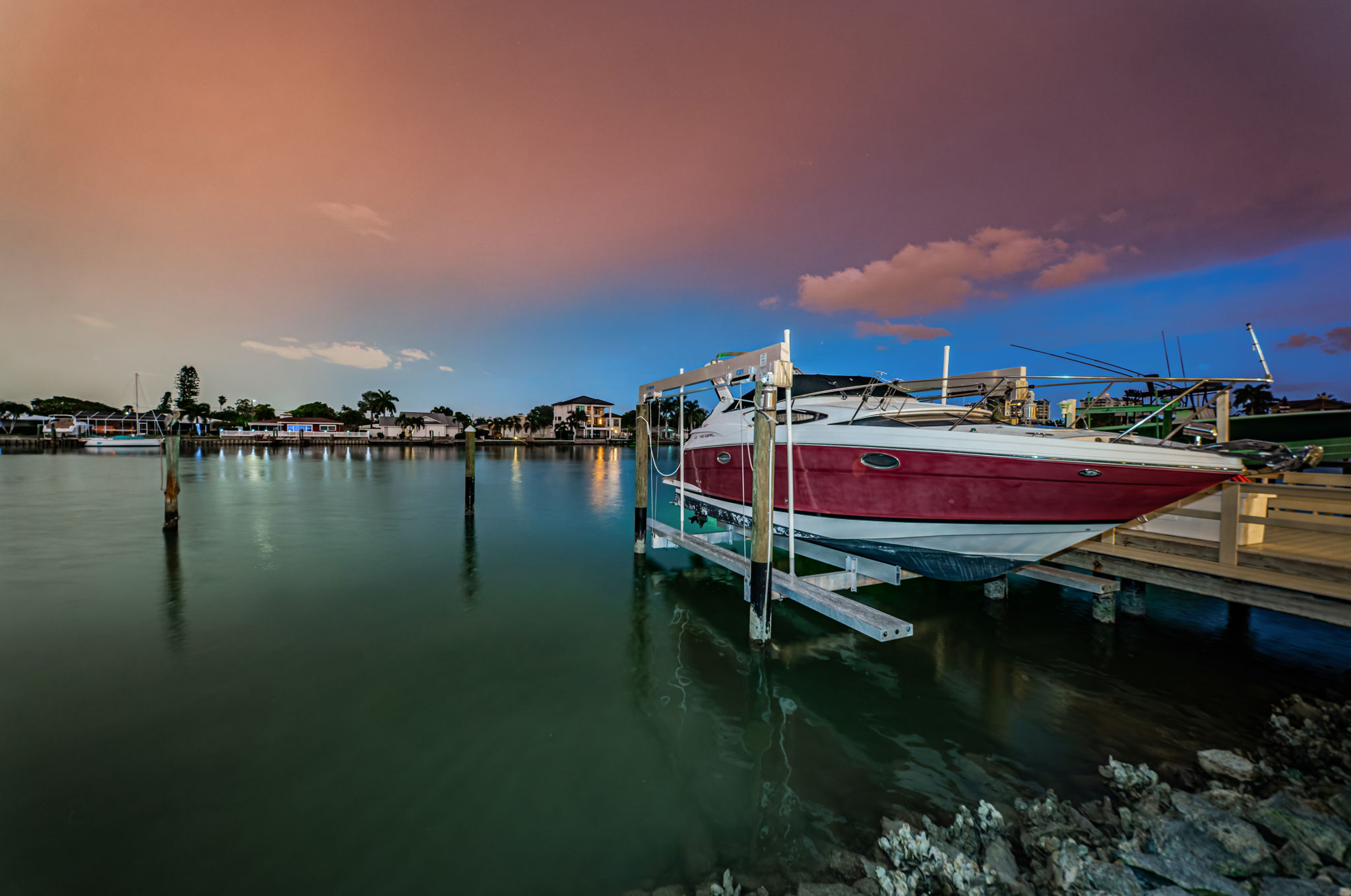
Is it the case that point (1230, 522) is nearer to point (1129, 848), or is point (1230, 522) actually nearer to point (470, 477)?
point (1129, 848)

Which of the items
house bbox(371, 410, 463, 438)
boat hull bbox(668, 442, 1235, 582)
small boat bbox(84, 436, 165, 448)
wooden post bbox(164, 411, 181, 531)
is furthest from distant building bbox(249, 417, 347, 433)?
boat hull bbox(668, 442, 1235, 582)

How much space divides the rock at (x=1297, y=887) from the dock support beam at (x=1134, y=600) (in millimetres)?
5268

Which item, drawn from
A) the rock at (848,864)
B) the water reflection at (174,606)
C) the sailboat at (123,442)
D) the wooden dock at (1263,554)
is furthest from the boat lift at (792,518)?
the sailboat at (123,442)

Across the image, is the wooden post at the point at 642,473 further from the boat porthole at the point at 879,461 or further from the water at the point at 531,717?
the boat porthole at the point at 879,461

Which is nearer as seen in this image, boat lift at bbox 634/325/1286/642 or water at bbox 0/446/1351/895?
water at bbox 0/446/1351/895

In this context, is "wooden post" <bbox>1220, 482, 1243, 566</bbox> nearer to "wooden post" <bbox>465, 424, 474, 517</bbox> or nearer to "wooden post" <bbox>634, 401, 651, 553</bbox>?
"wooden post" <bbox>634, 401, 651, 553</bbox>

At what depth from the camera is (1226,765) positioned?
12.6ft

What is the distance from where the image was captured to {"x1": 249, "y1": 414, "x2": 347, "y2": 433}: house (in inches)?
3649

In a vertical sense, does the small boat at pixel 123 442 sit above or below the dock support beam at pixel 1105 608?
above

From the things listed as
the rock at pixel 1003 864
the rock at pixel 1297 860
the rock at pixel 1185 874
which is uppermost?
the rock at pixel 1297 860

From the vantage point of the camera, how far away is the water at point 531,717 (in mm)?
3213

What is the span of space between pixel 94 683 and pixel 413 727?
375cm

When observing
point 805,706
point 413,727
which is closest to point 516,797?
point 413,727

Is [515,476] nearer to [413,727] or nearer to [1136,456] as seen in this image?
[413,727]
